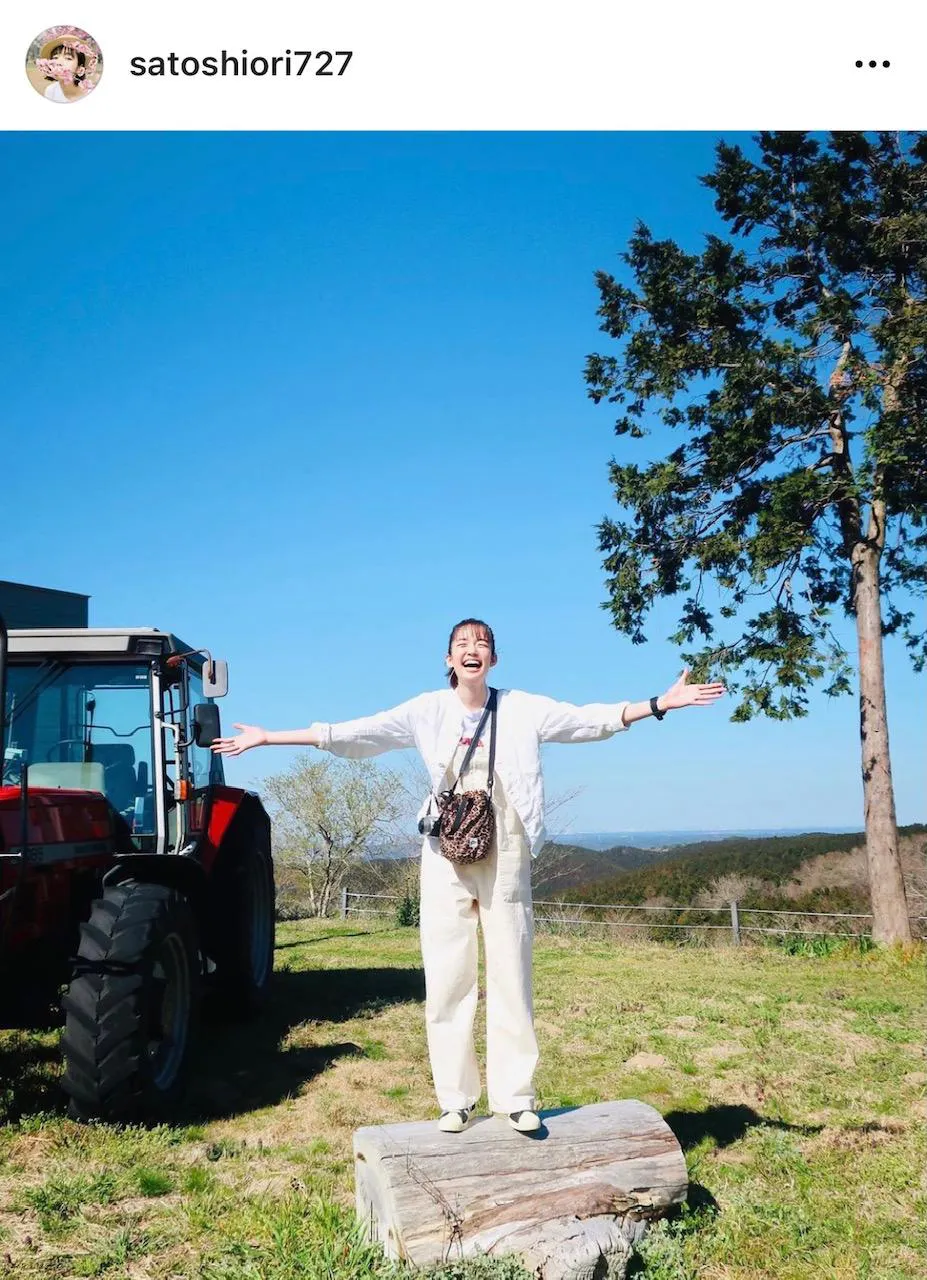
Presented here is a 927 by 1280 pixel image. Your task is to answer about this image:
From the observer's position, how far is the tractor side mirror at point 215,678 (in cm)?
591

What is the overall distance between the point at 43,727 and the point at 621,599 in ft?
34.2

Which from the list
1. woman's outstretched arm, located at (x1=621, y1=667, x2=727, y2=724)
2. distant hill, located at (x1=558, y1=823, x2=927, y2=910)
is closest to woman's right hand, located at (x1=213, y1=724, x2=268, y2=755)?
woman's outstretched arm, located at (x1=621, y1=667, x2=727, y2=724)

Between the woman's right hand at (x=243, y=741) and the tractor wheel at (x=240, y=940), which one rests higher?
the woman's right hand at (x=243, y=741)

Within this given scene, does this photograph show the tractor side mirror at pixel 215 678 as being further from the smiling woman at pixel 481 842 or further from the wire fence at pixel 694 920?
the wire fence at pixel 694 920

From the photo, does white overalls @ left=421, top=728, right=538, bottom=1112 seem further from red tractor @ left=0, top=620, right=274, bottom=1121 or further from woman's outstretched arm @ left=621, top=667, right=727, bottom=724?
red tractor @ left=0, top=620, right=274, bottom=1121

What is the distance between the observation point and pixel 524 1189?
3.58 meters

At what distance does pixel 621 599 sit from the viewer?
15.4 metres

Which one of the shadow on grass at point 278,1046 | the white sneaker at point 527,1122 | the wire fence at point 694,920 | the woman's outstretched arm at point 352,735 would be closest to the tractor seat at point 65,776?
the shadow on grass at point 278,1046

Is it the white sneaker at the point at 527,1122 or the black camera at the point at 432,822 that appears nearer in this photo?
the white sneaker at the point at 527,1122
